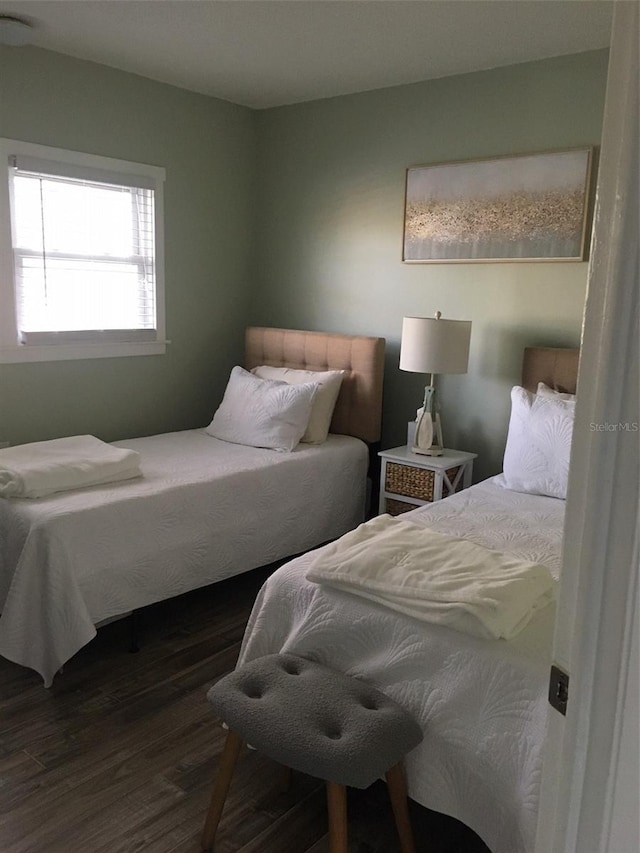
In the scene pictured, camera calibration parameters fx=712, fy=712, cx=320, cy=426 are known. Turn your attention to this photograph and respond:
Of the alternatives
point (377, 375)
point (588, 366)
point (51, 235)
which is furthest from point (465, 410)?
point (588, 366)

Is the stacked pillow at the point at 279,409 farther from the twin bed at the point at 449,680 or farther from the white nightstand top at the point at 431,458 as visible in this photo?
the twin bed at the point at 449,680

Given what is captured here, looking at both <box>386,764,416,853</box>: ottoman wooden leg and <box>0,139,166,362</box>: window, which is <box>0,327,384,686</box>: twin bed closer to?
<box>0,139,166,362</box>: window

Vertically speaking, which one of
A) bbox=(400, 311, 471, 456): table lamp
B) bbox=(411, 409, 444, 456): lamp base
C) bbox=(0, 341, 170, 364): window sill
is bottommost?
bbox=(411, 409, 444, 456): lamp base

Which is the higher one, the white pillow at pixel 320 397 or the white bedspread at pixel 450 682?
the white pillow at pixel 320 397

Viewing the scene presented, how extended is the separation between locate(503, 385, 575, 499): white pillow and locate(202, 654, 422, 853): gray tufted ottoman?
4.64 feet

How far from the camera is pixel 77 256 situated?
363cm

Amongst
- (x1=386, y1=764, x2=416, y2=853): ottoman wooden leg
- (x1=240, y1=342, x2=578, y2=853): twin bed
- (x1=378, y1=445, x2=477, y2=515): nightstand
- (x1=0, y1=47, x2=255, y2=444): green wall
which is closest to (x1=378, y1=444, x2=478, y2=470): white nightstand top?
(x1=378, y1=445, x2=477, y2=515): nightstand

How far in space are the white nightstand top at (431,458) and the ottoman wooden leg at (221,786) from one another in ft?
5.97

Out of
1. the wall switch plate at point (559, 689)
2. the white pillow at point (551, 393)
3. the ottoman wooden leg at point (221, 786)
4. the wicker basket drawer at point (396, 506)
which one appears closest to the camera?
the wall switch plate at point (559, 689)

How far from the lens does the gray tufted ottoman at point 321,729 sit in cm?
157

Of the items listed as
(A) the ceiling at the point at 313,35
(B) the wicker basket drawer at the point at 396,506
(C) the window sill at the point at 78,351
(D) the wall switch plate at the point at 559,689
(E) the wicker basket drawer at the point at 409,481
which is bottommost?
(B) the wicker basket drawer at the point at 396,506

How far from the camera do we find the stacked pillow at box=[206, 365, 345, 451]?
3.62 meters

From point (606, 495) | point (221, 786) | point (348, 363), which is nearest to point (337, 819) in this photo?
point (221, 786)

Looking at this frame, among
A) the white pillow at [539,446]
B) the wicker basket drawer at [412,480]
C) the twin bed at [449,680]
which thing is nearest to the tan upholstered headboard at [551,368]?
the white pillow at [539,446]
